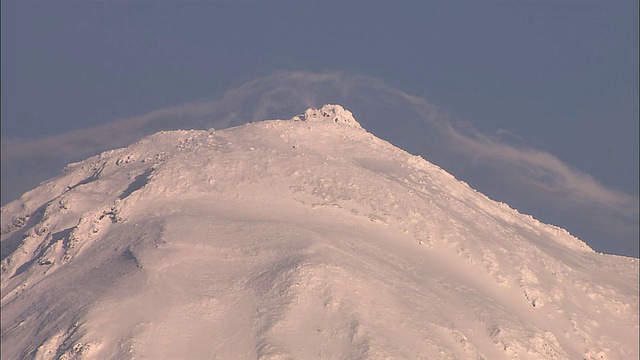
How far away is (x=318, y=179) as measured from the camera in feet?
107

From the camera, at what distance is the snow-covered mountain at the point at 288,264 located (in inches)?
854

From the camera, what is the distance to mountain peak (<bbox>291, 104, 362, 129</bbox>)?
150 feet

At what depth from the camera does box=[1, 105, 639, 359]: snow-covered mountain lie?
71.2ft

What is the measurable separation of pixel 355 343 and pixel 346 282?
3.11 m

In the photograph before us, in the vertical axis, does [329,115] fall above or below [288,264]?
above

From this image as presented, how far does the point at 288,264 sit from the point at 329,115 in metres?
23.6

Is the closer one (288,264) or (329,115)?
(288,264)

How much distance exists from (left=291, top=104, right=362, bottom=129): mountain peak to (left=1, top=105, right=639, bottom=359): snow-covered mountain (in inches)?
134

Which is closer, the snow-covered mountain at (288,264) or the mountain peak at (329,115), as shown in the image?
the snow-covered mountain at (288,264)

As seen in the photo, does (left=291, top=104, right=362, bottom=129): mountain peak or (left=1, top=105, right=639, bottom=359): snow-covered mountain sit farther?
(left=291, top=104, right=362, bottom=129): mountain peak

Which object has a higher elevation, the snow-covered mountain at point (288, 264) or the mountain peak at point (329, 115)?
the mountain peak at point (329, 115)

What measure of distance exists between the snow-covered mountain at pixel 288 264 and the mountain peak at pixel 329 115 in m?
3.42

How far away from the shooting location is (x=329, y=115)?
152 feet

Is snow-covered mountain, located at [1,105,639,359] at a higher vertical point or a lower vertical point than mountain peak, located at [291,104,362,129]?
lower
